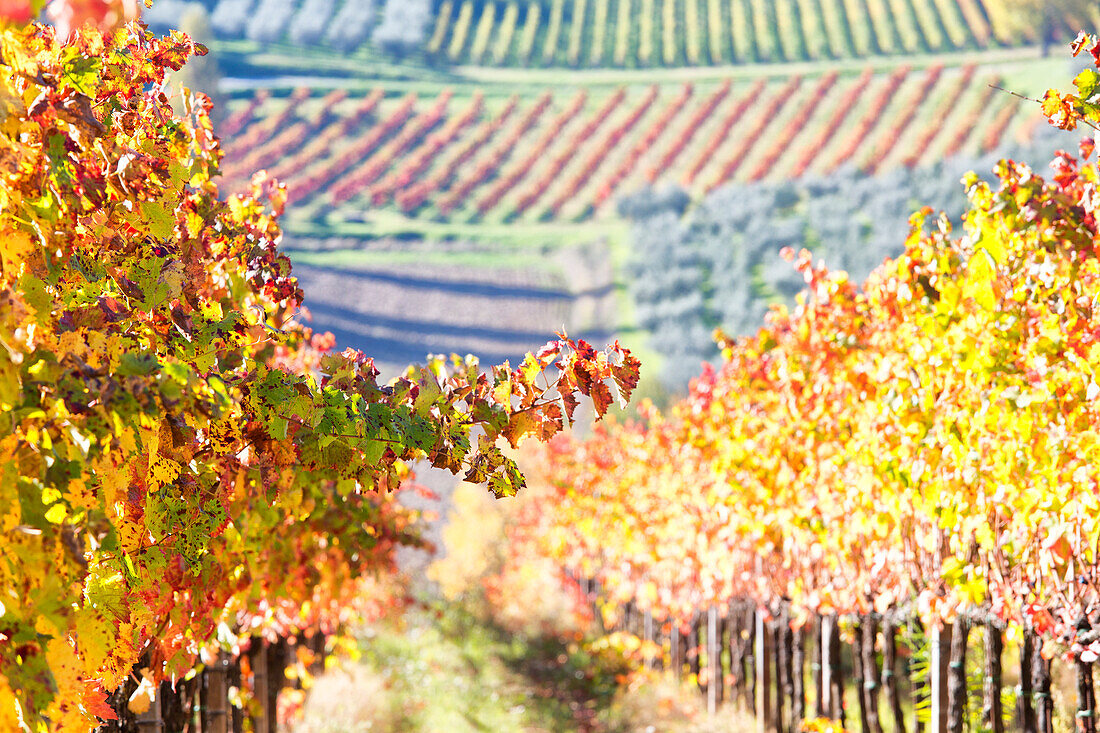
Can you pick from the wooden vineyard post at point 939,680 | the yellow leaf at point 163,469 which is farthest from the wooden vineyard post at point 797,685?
the yellow leaf at point 163,469

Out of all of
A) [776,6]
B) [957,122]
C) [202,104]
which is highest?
[776,6]

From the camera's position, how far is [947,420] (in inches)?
162

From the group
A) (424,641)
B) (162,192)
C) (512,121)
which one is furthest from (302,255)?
(162,192)

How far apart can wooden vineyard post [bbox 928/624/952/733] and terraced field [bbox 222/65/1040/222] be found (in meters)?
50.3

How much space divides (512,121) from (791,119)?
19.6 metres

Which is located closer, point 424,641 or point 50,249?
point 50,249

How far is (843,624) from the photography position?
619cm

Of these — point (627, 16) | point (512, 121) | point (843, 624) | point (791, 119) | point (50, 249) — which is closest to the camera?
point (50, 249)

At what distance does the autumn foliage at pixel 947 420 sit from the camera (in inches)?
145

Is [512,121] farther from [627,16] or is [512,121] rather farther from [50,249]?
[50,249]

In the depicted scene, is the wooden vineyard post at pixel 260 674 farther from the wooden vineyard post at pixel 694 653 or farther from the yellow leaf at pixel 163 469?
the wooden vineyard post at pixel 694 653

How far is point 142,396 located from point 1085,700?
12.9 feet

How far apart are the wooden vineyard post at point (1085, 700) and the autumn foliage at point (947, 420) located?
12 cm

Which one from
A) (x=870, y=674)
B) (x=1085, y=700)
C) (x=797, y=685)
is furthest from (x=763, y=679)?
(x=1085, y=700)
